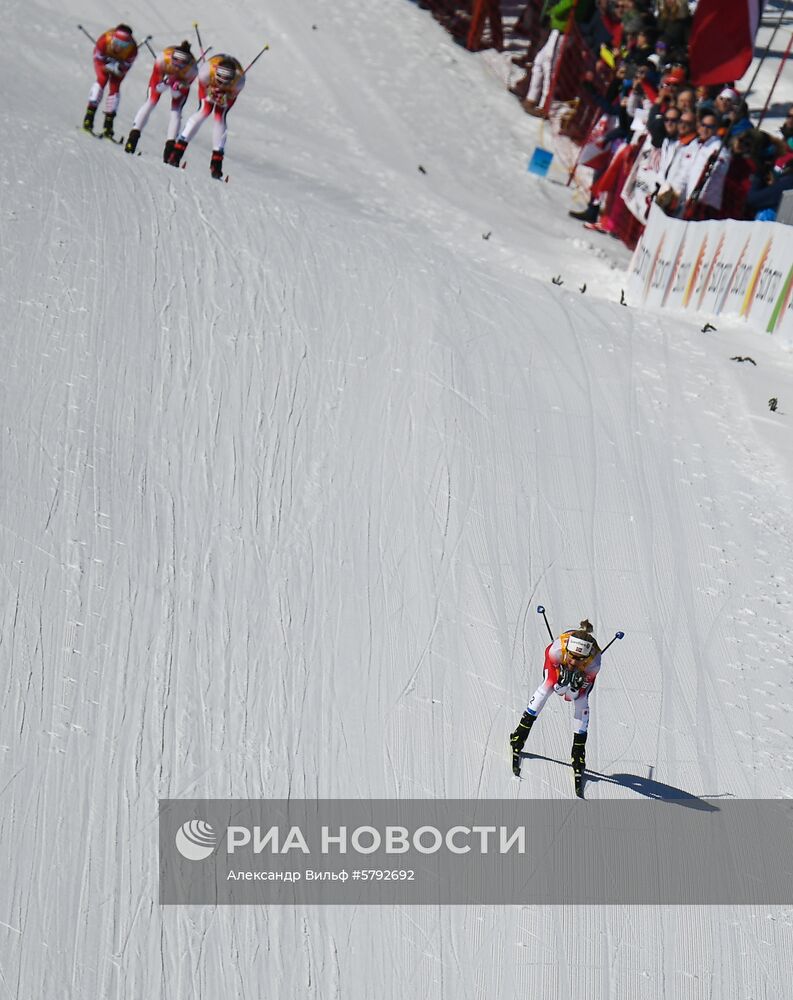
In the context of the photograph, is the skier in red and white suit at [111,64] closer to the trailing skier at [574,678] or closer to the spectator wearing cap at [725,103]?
the spectator wearing cap at [725,103]

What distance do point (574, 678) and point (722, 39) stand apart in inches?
466

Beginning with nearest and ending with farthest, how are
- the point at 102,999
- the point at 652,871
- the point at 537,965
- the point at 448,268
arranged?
the point at 102,999, the point at 537,965, the point at 652,871, the point at 448,268

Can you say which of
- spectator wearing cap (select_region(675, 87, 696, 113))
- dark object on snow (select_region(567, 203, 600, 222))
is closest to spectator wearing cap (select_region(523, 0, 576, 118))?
dark object on snow (select_region(567, 203, 600, 222))

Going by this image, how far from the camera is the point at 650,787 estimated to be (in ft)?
30.4

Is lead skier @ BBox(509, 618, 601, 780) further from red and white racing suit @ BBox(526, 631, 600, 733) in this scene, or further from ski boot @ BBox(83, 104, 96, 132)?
ski boot @ BBox(83, 104, 96, 132)

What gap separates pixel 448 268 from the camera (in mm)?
15391

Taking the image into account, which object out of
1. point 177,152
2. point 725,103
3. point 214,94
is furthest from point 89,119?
point 725,103

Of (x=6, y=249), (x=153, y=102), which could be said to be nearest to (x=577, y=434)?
(x=6, y=249)

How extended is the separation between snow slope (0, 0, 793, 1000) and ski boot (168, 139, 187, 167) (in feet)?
1.15

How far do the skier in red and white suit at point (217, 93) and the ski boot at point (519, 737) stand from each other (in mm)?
8836

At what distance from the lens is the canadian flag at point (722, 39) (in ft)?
57.6

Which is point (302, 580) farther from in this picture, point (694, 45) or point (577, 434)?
point (694, 45)

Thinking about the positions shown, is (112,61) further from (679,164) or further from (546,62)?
(546,62)

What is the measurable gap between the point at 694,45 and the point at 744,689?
35.9 ft
